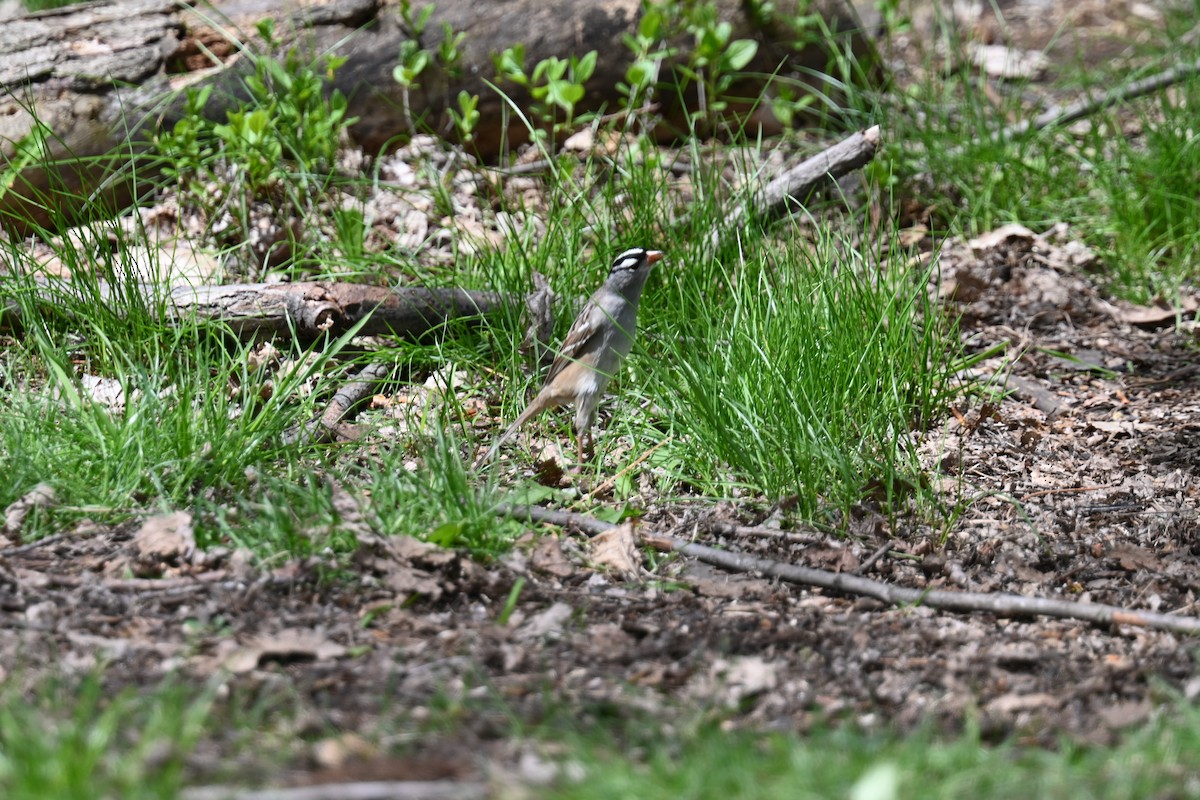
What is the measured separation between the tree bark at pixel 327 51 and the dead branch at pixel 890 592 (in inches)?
123

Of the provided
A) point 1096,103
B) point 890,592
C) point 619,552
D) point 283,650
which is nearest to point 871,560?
point 890,592

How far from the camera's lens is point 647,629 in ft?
11.3

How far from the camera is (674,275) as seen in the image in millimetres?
5508

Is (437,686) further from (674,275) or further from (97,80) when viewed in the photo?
(97,80)

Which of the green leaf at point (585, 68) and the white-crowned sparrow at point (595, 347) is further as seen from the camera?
the green leaf at point (585, 68)

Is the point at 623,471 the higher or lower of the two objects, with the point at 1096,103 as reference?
lower

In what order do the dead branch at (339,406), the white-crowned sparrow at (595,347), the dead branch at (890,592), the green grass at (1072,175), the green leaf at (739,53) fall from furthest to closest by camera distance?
the green leaf at (739,53)
the green grass at (1072,175)
the white-crowned sparrow at (595,347)
the dead branch at (339,406)
the dead branch at (890,592)

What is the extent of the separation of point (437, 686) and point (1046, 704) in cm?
165

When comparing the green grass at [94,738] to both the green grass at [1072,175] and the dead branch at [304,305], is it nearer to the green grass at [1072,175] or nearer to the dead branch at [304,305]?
the dead branch at [304,305]

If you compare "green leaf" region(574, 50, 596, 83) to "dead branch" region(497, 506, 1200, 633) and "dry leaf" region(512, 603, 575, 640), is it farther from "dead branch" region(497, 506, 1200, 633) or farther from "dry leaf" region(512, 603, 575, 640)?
"dry leaf" region(512, 603, 575, 640)

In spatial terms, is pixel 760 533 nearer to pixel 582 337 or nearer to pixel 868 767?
pixel 582 337

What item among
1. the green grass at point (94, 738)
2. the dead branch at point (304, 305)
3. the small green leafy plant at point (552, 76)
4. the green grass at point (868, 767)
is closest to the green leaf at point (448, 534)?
the green grass at point (94, 738)

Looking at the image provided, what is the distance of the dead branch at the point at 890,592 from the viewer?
11.4 feet

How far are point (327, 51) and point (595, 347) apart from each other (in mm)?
2902
